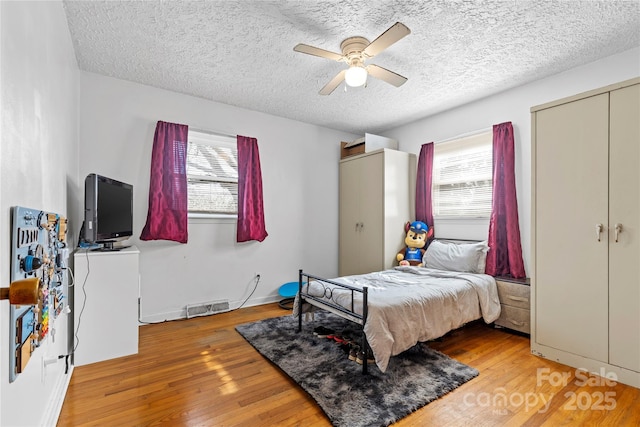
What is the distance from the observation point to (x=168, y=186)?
3277 mm

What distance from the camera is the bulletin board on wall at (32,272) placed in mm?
1026

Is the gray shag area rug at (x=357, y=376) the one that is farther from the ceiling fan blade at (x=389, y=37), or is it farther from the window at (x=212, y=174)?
the ceiling fan blade at (x=389, y=37)

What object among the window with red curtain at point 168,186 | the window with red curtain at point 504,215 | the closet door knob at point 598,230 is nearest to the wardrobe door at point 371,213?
the window with red curtain at point 504,215

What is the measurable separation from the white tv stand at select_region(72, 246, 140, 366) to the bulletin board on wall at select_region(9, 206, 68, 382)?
0.77 m

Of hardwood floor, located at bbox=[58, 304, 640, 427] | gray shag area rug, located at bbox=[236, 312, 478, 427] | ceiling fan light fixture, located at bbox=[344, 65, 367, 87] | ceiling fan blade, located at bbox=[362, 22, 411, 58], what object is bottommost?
hardwood floor, located at bbox=[58, 304, 640, 427]

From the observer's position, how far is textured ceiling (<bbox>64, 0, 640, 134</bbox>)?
2045 mm

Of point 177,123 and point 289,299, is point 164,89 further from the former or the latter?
point 289,299

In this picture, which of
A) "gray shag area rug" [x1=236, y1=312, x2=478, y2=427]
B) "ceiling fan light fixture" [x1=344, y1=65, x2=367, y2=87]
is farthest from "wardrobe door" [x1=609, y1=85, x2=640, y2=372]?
"ceiling fan light fixture" [x1=344, y1=65, x2=367, y2=87]

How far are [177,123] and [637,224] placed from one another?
4.22 meters

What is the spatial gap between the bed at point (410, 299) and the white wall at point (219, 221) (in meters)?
1.24

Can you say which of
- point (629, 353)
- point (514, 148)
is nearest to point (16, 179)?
point (629, 353)

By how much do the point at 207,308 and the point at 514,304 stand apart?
10.9ft

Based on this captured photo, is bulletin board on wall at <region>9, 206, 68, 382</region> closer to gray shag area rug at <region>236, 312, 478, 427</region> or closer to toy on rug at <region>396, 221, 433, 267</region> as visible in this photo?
gray shag area rug at <region>236, 312, 478, 427</region>

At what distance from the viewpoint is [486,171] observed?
3.54m
